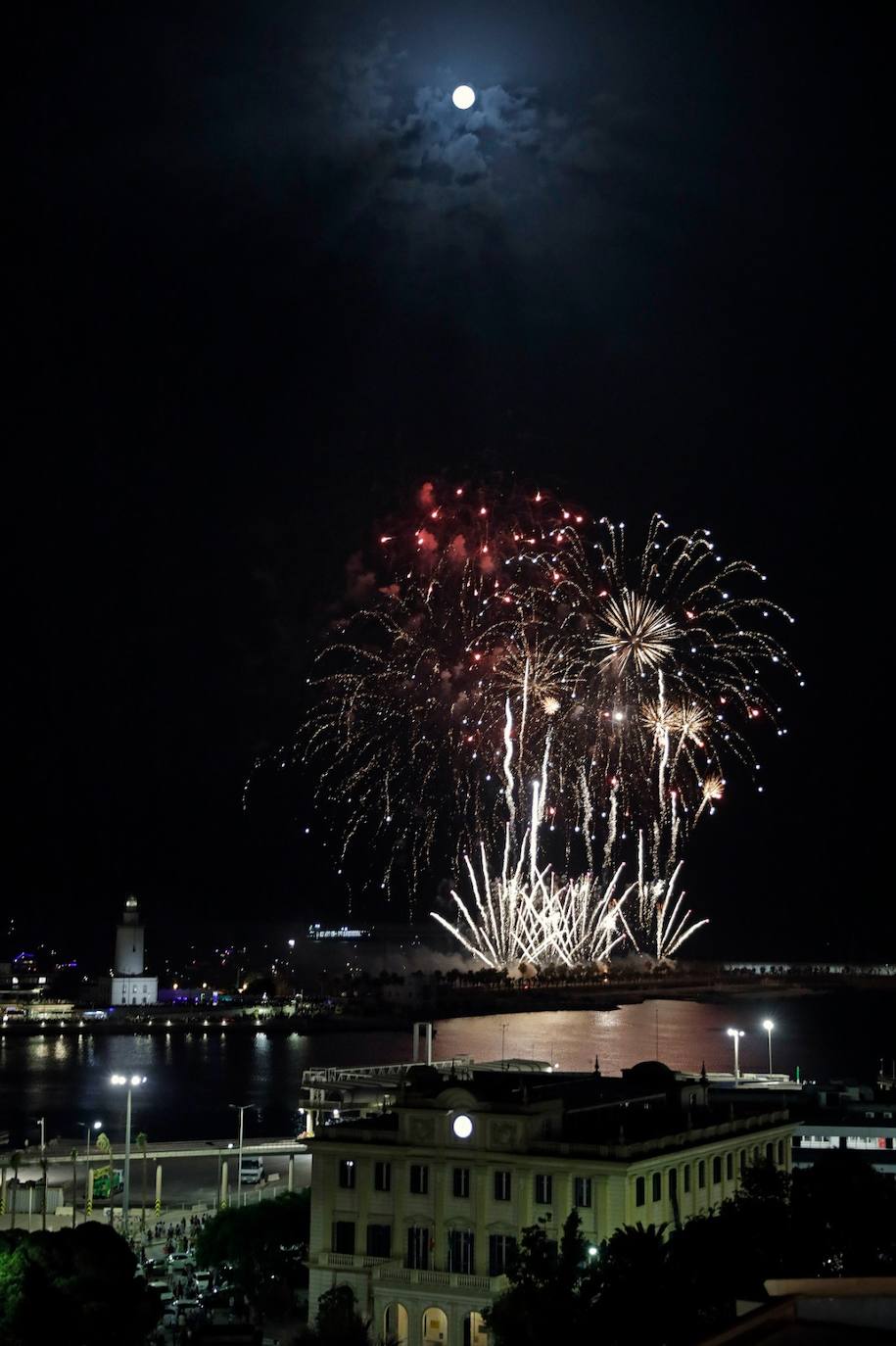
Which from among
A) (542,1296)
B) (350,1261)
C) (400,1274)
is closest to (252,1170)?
(350,1261)

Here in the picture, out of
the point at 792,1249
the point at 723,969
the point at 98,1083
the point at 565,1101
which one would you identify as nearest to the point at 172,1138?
the point at 98,1083

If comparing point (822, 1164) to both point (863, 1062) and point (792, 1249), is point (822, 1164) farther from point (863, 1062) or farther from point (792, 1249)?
point (863, 1062)

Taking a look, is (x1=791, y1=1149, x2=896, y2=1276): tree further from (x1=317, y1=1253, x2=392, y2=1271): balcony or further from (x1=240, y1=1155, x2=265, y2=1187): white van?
(x1=240, y1=1155, x2=265, y2=1187): white van

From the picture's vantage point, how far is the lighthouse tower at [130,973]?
121 m

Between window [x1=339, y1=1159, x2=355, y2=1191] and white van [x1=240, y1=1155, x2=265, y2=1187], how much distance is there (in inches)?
425

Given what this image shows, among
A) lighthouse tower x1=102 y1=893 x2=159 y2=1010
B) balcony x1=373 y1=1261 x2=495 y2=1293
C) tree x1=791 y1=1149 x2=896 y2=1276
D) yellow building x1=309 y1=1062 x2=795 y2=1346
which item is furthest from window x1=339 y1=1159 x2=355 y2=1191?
lighthouse tower x1=102 y1=893 x2=159 y2=1010

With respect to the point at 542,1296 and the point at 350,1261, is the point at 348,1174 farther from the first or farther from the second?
the point at 542,1296

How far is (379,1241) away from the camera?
21188 millimetres

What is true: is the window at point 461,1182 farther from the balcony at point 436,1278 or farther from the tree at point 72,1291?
the tree at point 72,1291

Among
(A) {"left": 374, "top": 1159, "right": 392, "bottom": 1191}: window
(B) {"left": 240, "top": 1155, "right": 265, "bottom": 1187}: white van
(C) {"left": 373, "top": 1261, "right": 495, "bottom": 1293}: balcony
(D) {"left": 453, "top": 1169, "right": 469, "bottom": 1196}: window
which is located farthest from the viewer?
(B) {"left": 240, "top": 1155, "right": 265, "bottom": 1187}: white van

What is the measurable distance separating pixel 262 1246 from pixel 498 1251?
15.0 feet

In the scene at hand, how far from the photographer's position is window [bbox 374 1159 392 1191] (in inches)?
840

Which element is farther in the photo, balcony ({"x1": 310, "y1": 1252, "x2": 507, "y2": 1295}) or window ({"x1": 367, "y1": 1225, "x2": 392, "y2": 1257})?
window ({"x1": 367, "y1": 1225, "x2": 392, "y2": 1257})

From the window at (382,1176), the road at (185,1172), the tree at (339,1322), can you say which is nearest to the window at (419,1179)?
the window at (382,1176)
